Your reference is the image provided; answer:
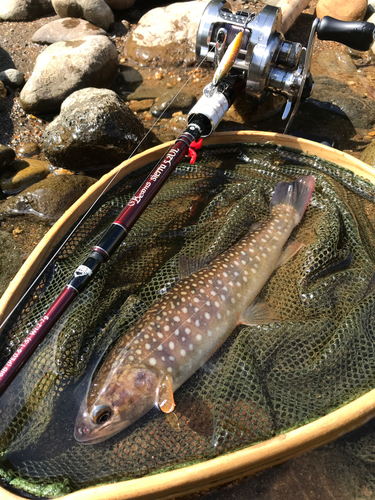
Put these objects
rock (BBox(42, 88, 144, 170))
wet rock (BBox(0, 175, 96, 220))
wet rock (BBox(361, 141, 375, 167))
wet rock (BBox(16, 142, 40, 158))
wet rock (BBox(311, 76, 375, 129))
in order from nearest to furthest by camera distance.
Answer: wet rock (BBox(361, 141, 375, 167))
wet rock (BBox(0, 175, 96, 220))
rock (BBox(42, 88, 144, 170))
wet rock (BBox(311, 76, 375, 129))
wet rock (BBox(16, 142, 40, 158))

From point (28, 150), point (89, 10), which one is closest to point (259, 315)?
point (28, 150)

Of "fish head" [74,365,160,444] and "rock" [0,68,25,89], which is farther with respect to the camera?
"rock" [0,68,25,89]

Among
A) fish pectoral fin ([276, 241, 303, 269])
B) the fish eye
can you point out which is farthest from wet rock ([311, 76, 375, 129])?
the fish eye

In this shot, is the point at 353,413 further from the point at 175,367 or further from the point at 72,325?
the point at 72,325

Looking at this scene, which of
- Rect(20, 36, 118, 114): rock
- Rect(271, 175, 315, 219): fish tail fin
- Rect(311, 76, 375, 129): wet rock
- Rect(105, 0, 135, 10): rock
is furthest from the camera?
Rect(105, 0, 135, 10): rock

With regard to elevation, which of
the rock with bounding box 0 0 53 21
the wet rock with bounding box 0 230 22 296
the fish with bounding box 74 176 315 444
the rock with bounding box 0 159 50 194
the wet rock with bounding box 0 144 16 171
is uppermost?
the rock with bounding box 0 0 53 21

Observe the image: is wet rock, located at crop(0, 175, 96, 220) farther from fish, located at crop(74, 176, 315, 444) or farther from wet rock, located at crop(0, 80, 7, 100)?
wet rock, located at crop(0, 80, 7, 100)

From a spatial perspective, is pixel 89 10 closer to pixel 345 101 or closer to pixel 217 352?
pixel 345 101
